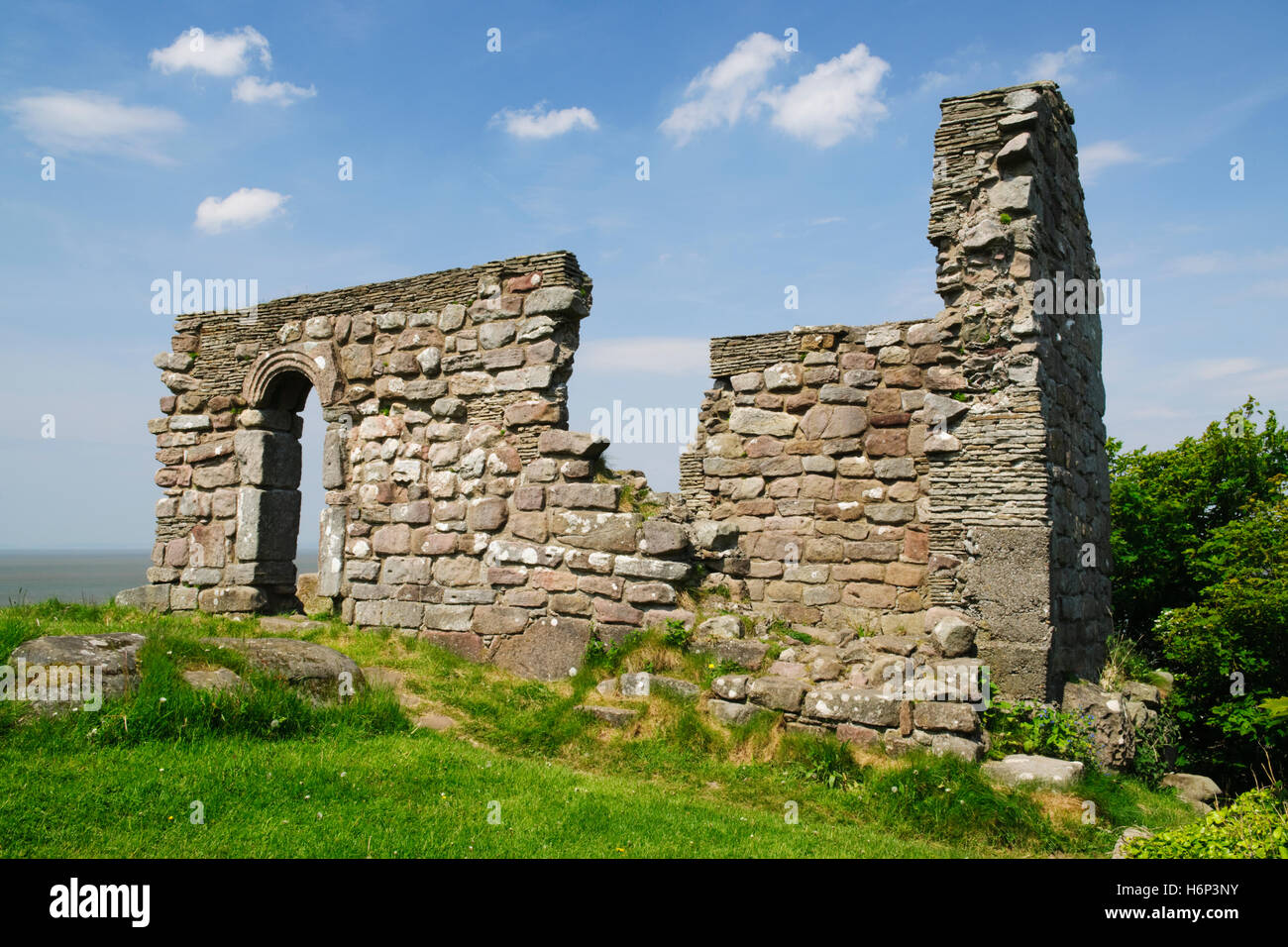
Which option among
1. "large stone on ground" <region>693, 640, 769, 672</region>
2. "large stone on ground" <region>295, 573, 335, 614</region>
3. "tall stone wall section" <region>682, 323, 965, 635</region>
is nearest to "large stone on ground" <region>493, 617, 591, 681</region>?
"large stone on ground" <region>693, 640, 769, 672</region>

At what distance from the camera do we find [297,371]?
11008mm

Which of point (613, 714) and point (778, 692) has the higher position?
point (778, 692)

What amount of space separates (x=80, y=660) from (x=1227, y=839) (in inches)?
273

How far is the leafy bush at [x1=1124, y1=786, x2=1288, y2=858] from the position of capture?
13.3 feet

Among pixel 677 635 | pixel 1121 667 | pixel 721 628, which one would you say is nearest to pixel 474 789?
pixel 677 635

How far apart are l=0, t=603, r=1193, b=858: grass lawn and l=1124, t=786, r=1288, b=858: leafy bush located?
57.4 inches

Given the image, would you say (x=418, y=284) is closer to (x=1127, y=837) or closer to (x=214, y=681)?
(x=214, y=681)

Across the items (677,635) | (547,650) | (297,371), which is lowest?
(547,650)

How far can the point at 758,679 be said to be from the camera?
24.2 ft

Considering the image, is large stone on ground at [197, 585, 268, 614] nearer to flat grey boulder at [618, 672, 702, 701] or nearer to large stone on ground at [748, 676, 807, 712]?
flat grey boulder at [618, 672, 702, 701]

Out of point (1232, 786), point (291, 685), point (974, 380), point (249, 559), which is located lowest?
point (1232, 786)
